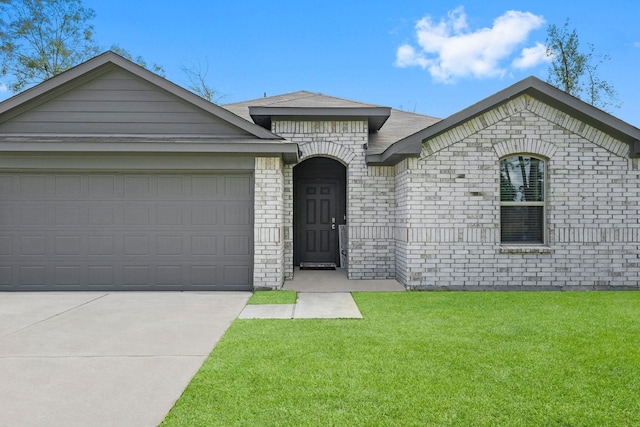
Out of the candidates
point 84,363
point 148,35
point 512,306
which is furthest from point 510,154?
point 148,35

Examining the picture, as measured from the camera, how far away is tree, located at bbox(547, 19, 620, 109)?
25141 mm

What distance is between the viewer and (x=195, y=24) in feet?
93.7

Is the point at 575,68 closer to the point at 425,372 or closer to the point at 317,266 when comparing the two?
the point at 317,266

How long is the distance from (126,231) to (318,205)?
17.2 ft

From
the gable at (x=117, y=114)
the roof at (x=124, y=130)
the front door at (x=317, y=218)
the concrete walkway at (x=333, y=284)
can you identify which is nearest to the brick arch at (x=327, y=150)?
the roof at (x=124, y=130)

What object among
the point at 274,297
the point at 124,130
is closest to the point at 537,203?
the point at 274,297

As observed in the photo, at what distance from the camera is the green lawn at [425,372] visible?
11.5 ft

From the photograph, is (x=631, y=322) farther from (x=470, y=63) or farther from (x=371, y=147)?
(x=470, y=63)

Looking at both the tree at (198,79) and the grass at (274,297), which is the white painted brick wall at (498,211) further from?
the tree at (198,79)

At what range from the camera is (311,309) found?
738 cm

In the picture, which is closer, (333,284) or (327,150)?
(333,284)

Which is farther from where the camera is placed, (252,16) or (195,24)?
(195,24)

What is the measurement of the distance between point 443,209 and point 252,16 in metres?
21.8

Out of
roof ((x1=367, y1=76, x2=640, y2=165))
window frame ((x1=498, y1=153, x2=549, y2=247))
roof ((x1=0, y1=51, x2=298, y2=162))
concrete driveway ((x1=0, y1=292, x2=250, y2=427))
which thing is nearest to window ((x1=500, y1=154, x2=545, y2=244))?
window frame ((x1=498, y1=153, x2=549, y2=247))
